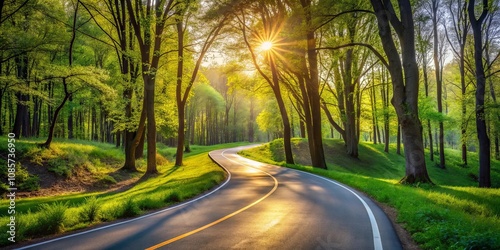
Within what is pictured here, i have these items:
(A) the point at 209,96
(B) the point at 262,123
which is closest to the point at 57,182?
(B) the point at 262,123

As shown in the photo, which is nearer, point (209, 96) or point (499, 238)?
point (499, 238)

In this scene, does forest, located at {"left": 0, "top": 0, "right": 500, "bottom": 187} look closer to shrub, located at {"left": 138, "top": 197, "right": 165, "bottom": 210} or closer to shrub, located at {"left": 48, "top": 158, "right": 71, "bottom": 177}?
shrub, located at {"left": 48, "top": 158, "right": 71, "bottom": 177}

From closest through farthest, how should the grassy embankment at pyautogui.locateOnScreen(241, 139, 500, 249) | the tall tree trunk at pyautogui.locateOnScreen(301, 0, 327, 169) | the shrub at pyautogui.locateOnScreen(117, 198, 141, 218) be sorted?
the grassy embankment at pyautogui.locateOnScreen(241, 139, 500, 249), the shrub at pyautogui.locateOnScreen(117, 198, 141, 218), the tall tree trunk at pyautogui.locateOnScreen(301, 0, 327, 169)

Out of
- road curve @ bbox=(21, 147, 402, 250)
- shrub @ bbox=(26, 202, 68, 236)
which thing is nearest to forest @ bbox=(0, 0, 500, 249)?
shrub @ bbox=(26, 202, 68, 236)

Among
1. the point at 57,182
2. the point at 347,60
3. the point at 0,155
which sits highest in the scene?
the point at 347,60

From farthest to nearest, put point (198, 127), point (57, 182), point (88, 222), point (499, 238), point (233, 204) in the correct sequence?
point (198, 127) → point (57, 182) → point (233, 204) → point (88, 222) → point (499, 238)

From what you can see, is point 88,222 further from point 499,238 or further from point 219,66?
point 219,66

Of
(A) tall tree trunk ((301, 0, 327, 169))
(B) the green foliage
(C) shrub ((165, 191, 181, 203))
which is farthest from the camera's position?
(A) tall tree trunk ((301, 0, 327, 169))

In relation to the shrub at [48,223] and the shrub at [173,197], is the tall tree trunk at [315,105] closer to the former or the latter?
the shrub at [173,197]

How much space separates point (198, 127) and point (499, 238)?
7616 cm

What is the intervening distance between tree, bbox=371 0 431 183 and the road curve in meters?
3.99

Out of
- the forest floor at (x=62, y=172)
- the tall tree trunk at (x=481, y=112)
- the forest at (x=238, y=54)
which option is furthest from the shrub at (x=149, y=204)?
the tall tree trunk at (x=481, y=112)

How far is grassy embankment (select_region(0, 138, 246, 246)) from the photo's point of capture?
751cm

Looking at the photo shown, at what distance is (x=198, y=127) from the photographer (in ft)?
259
